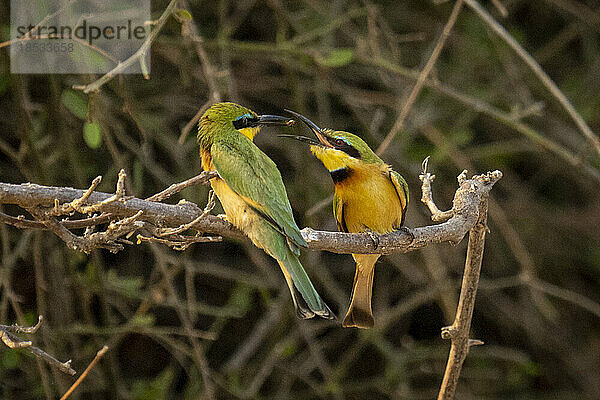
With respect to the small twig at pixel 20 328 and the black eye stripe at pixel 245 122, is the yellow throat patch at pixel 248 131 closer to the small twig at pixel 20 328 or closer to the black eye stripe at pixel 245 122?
the black eye stripe at pixel 245 122

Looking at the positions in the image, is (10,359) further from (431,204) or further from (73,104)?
(431,204)

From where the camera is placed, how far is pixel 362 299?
1653mm

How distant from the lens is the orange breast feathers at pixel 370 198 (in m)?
1.71

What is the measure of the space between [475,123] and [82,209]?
286 centimetres

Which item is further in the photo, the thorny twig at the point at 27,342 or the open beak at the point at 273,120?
the open beak at the point at 273,120

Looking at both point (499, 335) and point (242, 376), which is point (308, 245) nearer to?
point (242, 376)

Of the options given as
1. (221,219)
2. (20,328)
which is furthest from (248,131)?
(20,328)

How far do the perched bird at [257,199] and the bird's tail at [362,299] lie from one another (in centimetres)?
29

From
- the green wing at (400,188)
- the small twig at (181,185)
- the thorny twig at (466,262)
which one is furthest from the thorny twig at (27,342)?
the green wing at (400,188)

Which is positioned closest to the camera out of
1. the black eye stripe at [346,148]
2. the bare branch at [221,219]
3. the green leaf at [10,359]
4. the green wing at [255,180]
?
the bare branch at [221,219]

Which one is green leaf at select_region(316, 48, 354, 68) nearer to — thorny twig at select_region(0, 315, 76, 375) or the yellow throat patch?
the yellow throat patch

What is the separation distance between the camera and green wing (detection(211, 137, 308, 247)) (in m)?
A: 1.31

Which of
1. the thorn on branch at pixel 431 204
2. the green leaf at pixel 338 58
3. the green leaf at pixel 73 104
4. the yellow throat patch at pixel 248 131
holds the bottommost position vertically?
the thorn on branch at pixel 431 204

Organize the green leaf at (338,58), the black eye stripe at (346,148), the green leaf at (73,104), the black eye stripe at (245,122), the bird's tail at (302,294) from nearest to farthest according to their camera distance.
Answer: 1. the bird's tail at (302,294)
2. the black eye stripe at (245,122)
3. the black eye stripe at (346,148)
4. the green leaf at (73,104)
5. the green leaf at (338,58)
